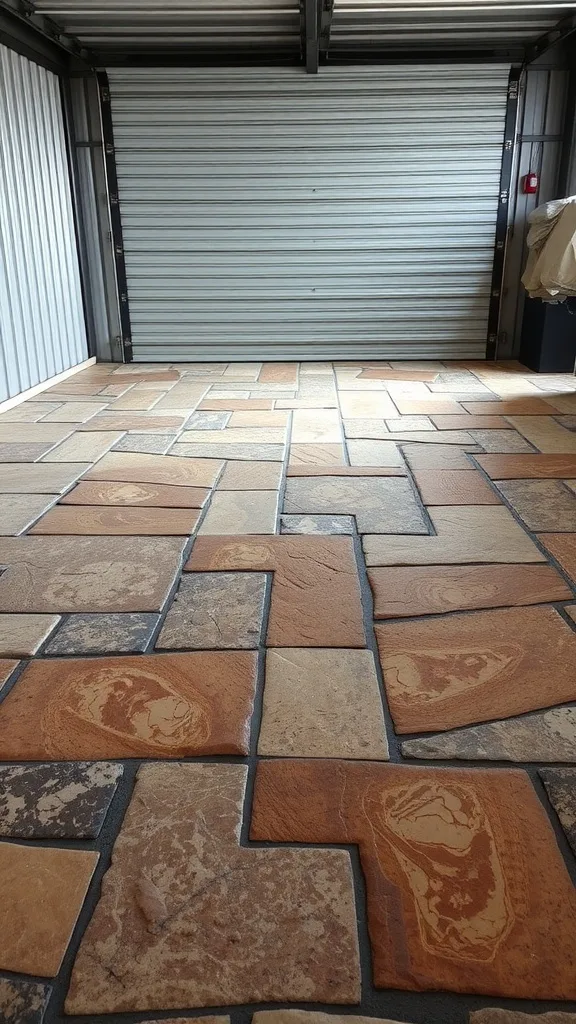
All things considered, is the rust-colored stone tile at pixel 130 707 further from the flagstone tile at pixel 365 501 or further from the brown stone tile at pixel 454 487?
the brown stone tile at pixel 454 487

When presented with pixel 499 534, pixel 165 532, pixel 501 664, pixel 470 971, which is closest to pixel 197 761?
pixel 470 971

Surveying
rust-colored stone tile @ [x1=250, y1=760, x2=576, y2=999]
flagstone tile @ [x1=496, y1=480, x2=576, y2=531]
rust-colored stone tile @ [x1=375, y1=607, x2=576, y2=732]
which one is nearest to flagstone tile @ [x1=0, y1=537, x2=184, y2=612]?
rust-colored stone tile @ [x1=375, y1=607, x2=576, y2=732]

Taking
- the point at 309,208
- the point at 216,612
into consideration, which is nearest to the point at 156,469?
the point at 216,612

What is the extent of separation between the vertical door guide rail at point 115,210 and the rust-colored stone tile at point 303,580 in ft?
16.6

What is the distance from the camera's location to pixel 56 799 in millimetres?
1447

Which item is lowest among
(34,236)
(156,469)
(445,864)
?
(156,469)

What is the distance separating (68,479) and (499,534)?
80.2 inches

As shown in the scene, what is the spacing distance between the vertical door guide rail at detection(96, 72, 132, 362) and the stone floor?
4167mm

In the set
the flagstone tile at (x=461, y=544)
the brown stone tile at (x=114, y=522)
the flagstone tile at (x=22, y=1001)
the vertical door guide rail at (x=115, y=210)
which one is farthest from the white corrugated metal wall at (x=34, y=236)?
the flagstone tile at (x=22, y=1001)

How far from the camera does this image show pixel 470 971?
1085mm

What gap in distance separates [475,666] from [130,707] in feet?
2.88

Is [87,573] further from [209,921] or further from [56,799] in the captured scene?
[209,921]

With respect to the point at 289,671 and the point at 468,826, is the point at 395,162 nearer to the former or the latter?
the point at 289,671

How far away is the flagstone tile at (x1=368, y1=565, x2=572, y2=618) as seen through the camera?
7.27 feet
